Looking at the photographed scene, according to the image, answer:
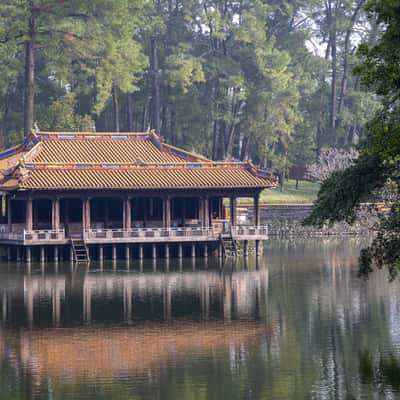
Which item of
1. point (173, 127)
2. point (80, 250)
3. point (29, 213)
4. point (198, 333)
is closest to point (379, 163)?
point (198, 333)

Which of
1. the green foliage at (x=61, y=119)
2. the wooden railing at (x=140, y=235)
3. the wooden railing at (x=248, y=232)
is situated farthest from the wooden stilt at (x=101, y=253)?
the green foliage at (x=61, y=119)

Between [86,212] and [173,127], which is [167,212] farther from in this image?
[173,127]

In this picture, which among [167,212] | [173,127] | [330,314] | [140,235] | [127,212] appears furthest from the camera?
[173,127]

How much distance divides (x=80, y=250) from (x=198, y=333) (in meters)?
28.1

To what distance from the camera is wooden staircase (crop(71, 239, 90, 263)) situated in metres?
67.1

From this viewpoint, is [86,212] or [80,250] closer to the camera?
[80,250]

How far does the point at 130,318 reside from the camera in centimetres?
4397

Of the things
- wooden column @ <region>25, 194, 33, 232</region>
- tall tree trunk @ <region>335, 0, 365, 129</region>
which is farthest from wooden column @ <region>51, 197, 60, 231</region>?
tall tree trunk @ <region>335, 0, 365, 129</region>

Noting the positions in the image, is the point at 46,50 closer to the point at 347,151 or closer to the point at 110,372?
the point at 347,151

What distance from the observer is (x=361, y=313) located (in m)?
44.5

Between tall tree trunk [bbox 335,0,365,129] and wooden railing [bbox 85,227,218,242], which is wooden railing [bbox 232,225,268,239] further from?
tall tree trunk [bbox 335,0,365,129]

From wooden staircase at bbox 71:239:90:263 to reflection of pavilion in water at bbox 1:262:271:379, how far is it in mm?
6640

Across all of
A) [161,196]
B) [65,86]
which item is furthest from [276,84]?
[161,196]

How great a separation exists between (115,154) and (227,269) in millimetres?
15620
